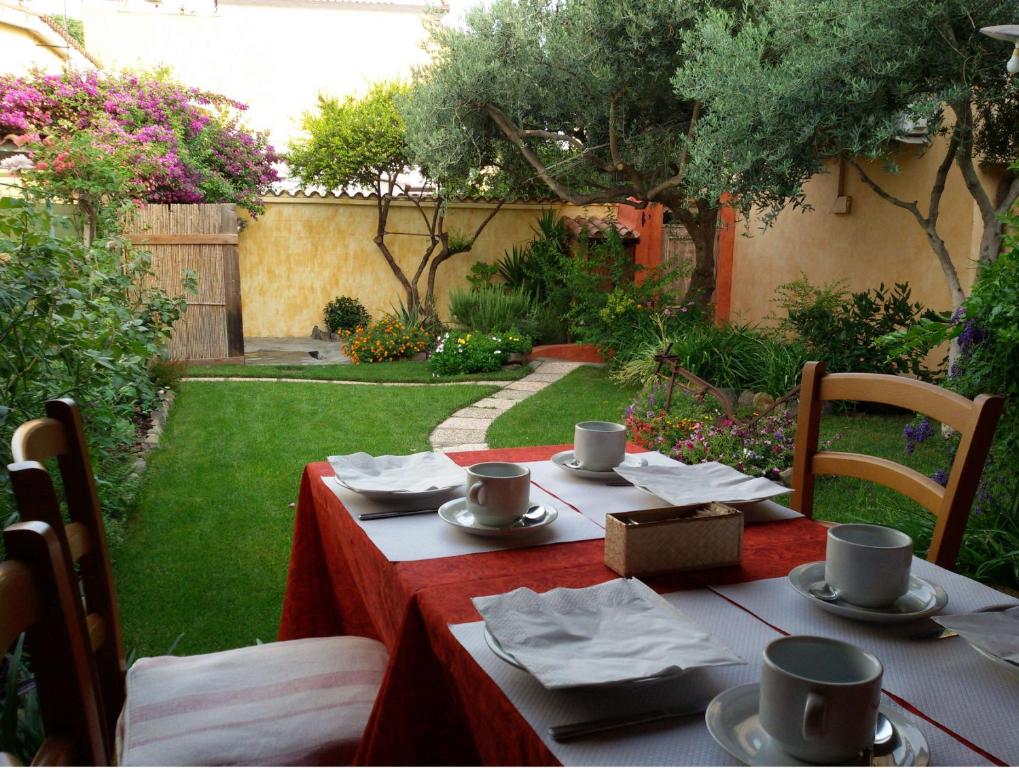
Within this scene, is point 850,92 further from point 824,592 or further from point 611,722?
point 611,722

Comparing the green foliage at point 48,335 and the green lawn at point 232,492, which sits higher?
the green foliage at point 48,335

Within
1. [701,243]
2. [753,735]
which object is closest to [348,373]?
[701,243]

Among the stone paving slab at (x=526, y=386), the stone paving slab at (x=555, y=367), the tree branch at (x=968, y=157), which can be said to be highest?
the tree branch at (x=968, y=157)

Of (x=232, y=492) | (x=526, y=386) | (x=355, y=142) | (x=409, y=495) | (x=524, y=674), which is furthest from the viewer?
(x=355, y=142)

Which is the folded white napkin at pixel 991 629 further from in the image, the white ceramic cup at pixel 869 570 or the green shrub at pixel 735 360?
the green shrub at pixel 735 360

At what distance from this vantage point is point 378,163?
1072 centimetres

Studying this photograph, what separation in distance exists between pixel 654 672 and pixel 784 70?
17.1 ft

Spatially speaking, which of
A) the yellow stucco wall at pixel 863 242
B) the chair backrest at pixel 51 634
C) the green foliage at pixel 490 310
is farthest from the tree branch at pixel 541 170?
the chair backrest at pixel 51 634

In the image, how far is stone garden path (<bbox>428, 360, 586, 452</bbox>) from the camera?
5734 mm

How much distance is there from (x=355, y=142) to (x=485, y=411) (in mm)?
5323

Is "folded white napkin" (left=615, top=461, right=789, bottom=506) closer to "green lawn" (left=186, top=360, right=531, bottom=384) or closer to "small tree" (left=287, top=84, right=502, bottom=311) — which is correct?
"green lawn" (left=186, top=360, right=531, bottom=384)

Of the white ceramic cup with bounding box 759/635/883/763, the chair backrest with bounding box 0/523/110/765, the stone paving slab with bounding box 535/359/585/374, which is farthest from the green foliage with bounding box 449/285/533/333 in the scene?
the white ceramic cup with bounding box 759/635/883/763

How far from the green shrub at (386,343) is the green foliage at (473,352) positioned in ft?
2.50

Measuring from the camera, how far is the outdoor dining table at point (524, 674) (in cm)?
95
